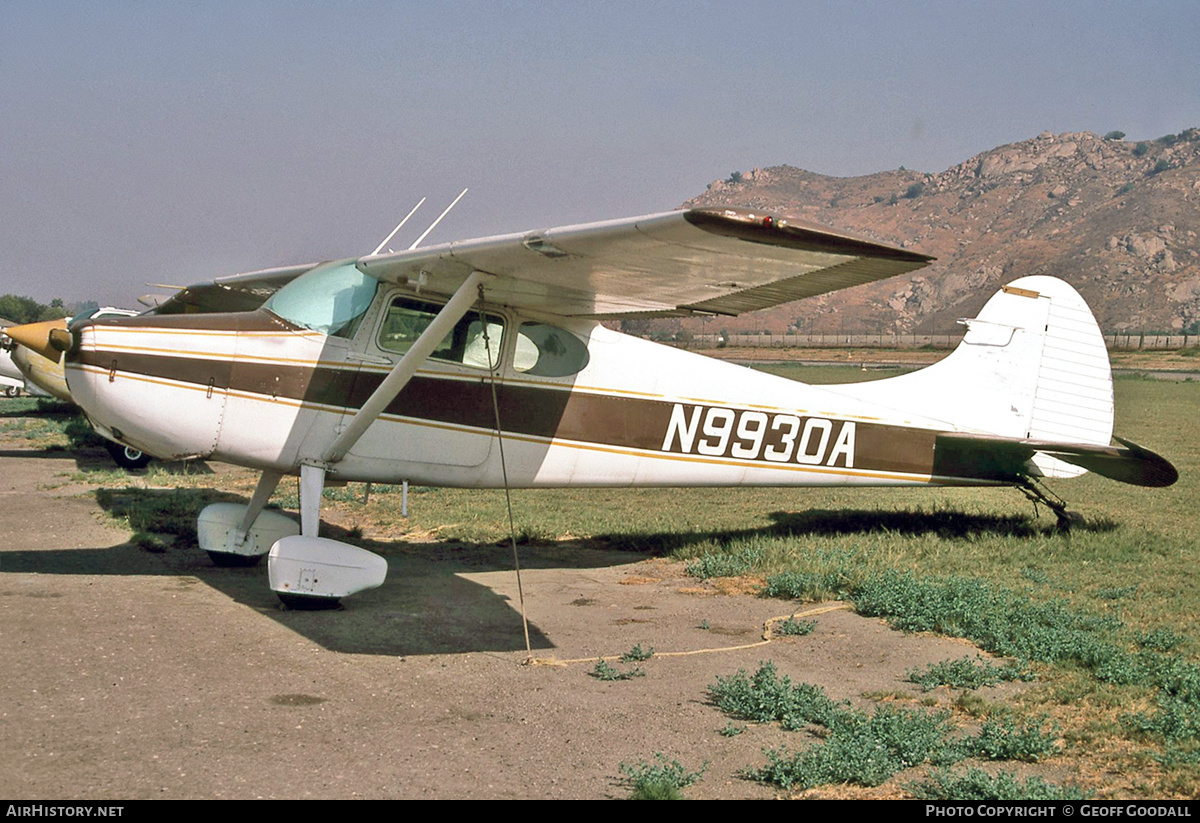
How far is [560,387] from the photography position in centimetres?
807

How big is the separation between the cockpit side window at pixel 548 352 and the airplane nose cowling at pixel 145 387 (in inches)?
90.3

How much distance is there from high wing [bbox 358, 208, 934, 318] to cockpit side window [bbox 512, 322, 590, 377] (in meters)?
0.20

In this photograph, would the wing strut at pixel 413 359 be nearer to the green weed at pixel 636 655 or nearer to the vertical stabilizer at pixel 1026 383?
the green weed at pixel 636 655

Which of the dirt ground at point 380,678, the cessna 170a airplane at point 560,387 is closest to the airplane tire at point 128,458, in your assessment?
the cessna 170a airplane at point 560,387

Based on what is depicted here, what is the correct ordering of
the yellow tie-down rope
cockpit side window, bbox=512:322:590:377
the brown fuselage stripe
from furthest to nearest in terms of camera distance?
cockpit side window, bbox=512:322:590:377
the brown fuselage stripe
the yellow tie-down rope

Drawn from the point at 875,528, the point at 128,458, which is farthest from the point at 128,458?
the point at 875,528

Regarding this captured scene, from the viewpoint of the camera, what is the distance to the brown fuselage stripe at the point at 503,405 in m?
6.86

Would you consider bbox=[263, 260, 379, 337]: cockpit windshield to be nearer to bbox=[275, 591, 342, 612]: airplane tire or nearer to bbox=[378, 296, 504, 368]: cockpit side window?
bbox=[378, 296, 504, 368]: cockpit side window

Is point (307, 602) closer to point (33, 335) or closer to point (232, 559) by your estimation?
point (232, 559)

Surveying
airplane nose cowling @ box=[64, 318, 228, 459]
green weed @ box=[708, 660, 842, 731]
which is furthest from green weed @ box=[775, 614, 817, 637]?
airplane nose cowling @ box=[64, 318, 228, 459]

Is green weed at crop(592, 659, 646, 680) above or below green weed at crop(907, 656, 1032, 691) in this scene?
below

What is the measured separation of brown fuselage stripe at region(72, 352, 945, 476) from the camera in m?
6.86

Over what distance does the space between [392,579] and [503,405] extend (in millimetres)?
1766
